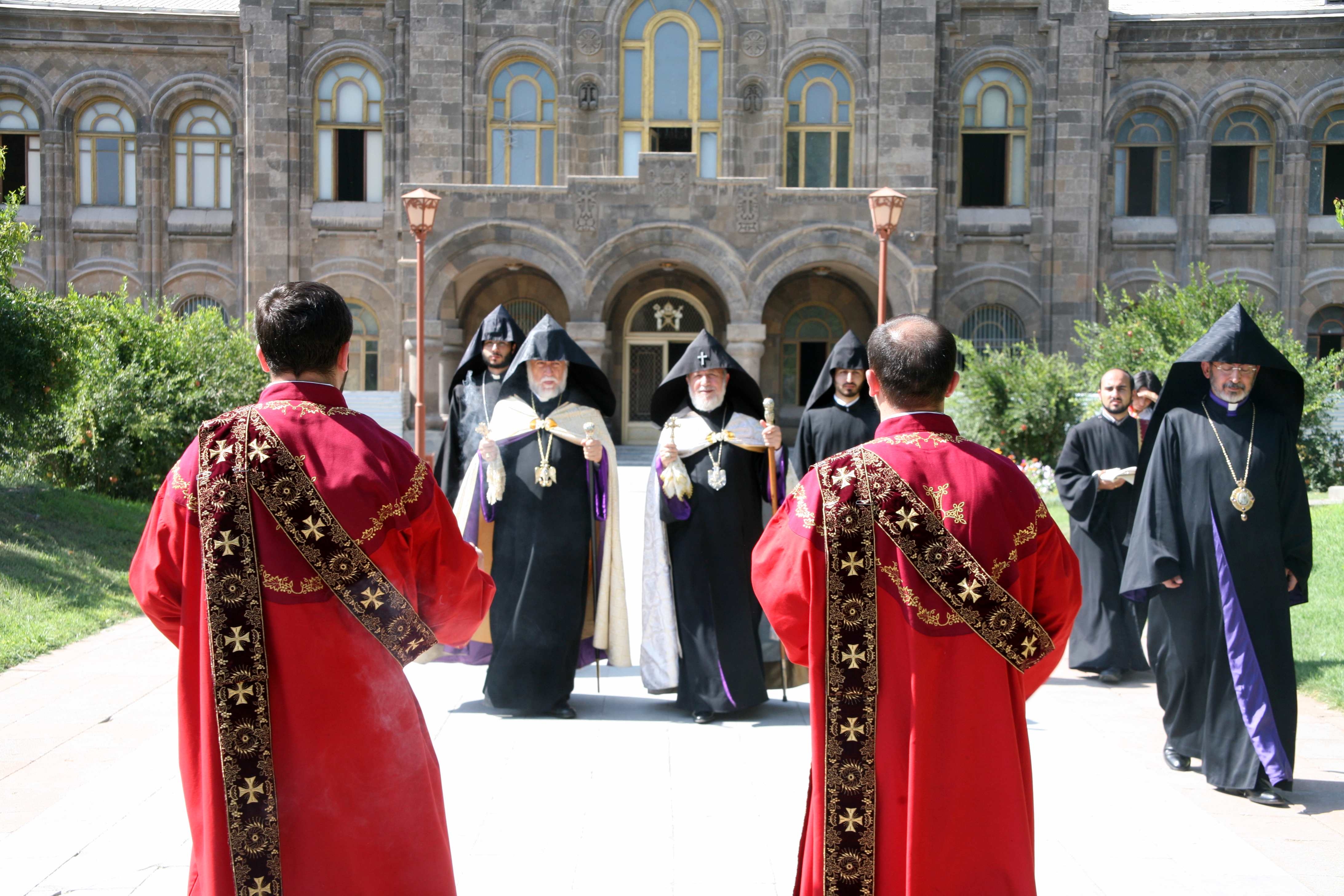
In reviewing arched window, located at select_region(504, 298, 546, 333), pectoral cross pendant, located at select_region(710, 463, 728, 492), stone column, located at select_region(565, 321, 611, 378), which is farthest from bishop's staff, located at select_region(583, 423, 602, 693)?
arched window, located at select_region(504, 298, 546, 333)

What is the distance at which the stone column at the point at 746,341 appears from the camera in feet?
68.6

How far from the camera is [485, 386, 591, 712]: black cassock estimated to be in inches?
264

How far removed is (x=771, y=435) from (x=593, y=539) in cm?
124

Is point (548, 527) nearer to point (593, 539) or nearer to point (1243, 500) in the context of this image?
point (593, 539)

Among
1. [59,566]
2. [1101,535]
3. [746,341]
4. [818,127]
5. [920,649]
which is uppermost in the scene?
[818,127]

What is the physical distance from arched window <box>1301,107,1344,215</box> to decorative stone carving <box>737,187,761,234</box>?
1193cm

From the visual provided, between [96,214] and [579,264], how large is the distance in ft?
36.5

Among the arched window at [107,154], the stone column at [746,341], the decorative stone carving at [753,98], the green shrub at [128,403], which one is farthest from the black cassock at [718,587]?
the arched window at [107,154]

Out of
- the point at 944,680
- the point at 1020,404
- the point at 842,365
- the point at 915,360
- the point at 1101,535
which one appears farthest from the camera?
the point at 1020,404

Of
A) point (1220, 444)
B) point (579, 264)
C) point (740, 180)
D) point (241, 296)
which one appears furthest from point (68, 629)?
point (241, 296)

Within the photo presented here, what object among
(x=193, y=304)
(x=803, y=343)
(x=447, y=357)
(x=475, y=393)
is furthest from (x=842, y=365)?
(x=193, y=304)

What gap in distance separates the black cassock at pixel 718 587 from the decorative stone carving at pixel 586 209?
579 inches

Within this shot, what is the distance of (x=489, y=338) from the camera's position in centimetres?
756

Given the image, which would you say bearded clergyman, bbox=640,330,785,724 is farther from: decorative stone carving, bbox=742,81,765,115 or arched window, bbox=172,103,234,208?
arched window, bbox=172,103,234,208
